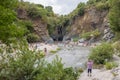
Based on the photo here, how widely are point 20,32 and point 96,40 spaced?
89.7 meters

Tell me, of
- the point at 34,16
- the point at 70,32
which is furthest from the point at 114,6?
the point at 70,32

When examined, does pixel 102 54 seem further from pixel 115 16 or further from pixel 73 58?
pixel 115 16

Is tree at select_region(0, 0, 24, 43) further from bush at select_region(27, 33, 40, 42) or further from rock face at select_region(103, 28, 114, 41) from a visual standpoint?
bush at select_region(27, 33, 40, 42)

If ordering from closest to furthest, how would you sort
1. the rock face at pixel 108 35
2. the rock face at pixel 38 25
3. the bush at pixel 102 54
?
the bush at pixel 102 54
the rock face at pixel 108 35
the rock face at pixel 38 25

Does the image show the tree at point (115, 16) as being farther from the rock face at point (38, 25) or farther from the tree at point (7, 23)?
the rock face at point (38, 25)

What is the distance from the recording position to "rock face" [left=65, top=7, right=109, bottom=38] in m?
120

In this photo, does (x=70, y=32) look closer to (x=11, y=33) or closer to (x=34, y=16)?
(x=34, y=16)

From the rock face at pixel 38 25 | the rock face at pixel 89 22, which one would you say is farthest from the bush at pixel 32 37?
the rock face at pixel 89 22

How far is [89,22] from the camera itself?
12606 centimetres

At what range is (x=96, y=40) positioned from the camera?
368 ft

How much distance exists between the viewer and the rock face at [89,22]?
119869 millimetres

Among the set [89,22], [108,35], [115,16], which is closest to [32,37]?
[89,22]

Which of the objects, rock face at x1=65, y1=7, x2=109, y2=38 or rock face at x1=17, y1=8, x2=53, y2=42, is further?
rock face at x1=17, y1=8, x2=53, y2=42

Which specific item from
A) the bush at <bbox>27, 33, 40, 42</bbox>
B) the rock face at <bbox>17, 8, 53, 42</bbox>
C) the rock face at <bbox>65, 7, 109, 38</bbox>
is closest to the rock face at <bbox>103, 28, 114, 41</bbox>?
the rock face at <bbox>65, 7, 109, 38</bbox>
